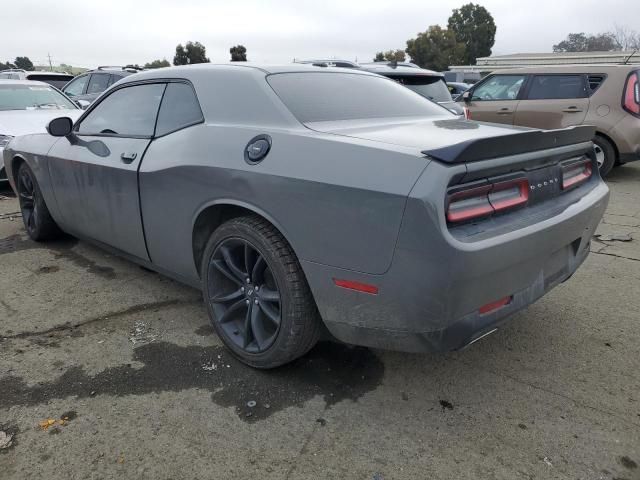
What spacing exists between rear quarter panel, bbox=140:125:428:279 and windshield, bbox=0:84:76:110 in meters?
5.95

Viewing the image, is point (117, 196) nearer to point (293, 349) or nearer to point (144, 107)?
point (144, 107)

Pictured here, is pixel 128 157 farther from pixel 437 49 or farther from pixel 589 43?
pixel 589 43

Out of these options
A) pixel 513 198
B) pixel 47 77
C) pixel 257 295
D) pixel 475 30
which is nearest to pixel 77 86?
pixel 47 77

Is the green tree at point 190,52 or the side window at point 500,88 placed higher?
the green tree at point 190,52

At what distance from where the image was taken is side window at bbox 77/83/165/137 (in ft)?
10.6

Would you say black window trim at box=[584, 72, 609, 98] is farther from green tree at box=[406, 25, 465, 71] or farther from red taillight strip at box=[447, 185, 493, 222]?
green tree at box=[406, 25, 465, 71]

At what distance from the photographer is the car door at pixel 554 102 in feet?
24.0

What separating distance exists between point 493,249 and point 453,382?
90cm

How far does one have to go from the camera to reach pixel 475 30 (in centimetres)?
5528

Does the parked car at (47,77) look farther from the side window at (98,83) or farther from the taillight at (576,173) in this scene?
the taillight at (576,173)

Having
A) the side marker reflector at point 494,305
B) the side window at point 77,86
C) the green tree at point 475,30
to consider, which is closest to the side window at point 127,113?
the side marker reflector at point 494,305

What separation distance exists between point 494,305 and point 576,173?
3.63 ft

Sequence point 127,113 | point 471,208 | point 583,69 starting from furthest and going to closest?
point 583,69
point 127,113
point 471,208

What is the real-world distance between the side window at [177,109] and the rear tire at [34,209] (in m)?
1.97
